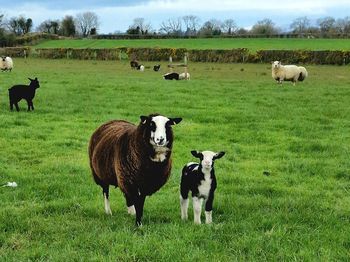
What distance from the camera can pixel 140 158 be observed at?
284 inches

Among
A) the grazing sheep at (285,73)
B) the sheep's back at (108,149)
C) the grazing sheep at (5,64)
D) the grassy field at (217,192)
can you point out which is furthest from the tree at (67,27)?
the sheep's back at (108,149)

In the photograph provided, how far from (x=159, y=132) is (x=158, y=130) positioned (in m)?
0.04

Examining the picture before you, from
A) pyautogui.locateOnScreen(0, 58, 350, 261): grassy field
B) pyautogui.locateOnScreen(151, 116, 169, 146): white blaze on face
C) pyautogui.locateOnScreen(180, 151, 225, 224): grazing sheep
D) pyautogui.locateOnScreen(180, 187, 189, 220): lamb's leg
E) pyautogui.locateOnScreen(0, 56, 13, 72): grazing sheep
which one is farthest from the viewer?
pyautogui.locateOnScreen(0, 56, 13, 72): grazing sheep

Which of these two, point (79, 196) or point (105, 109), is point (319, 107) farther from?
point (79, 196)

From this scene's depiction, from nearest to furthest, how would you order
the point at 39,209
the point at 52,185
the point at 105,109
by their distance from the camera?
the point at 39,209 → the point at 52,185 → the point at 105,109

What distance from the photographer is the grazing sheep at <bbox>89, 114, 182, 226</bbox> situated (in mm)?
6979

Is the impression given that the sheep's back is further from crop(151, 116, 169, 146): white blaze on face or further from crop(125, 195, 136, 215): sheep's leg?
crop(151, 116, 169, 146): white blaze on face

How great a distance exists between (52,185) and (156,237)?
3.64 metres

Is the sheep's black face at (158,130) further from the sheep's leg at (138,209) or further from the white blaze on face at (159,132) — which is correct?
the sheep's leg at (138,209)

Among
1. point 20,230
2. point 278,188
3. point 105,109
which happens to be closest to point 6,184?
point 20,230

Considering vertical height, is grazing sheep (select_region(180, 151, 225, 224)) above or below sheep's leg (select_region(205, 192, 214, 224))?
above

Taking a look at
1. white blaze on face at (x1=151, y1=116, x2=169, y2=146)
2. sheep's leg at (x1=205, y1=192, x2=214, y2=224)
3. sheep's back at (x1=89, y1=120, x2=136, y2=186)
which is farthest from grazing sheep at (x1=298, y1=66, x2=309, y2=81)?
white blaze on face at (x1=151, y1=116, x2=169, y2=146)

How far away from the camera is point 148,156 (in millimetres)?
7172

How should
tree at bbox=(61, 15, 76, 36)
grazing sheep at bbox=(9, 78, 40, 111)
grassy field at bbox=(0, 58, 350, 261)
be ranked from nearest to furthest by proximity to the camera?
1. grassy field at bbox=(0, 58, 350, 261)
2. grazing sheep at bbox=(9, 78, 40, 111)
3. tree at bbox=(61, 15, 76, 36)
